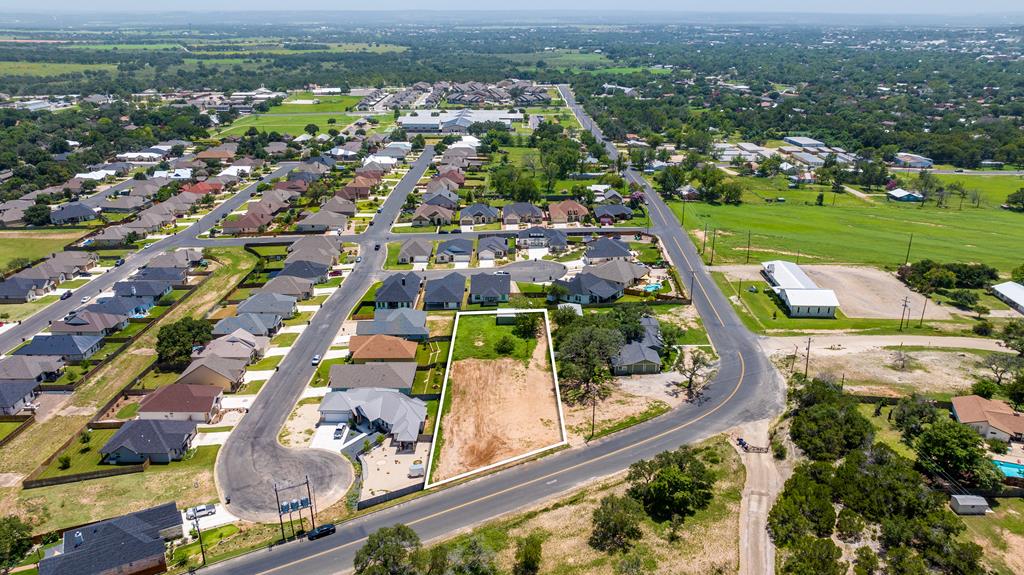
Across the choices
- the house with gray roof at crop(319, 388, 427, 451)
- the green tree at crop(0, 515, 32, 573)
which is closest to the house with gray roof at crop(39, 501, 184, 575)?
the green tree at crop(0, 515, 32, 573)

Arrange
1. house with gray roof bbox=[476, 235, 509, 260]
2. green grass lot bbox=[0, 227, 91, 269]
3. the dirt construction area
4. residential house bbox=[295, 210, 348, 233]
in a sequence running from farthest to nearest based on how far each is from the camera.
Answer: residential house bbox=[295, 210, 348, 233] < green grass lot bbox=[0, 227, 91, 269] < house with gray roof bbox=[476, 235, 509, 260] < the dirt construction area

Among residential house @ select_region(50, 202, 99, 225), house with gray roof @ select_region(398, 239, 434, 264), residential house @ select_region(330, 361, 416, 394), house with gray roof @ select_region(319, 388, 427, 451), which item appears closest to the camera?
house with gray roof @ select_region(319, 388, 427, 451)

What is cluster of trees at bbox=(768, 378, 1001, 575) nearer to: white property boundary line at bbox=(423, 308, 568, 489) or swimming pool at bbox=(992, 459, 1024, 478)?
swimming pool at bbox=(992, 459, 1024, 478)

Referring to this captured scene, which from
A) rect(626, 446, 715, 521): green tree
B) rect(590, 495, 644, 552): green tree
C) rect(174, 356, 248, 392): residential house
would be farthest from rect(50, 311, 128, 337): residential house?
rect(626, 446, 715, 521): green tree

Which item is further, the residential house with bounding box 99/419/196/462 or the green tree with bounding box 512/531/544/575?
the residential house with bounding box 99/419/196/462

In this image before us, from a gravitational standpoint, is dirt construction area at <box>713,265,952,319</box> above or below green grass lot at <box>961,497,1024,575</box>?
above

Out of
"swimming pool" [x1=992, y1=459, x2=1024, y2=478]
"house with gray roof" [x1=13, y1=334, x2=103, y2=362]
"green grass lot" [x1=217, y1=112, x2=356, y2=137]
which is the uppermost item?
"green grass lot" [x1=217, y1=112, x2=356, y2=137]

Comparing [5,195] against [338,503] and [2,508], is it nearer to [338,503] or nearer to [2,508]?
Result: [2,508]

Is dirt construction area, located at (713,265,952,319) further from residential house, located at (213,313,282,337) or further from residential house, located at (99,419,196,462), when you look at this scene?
residential house, located at (99,419,196,462)
